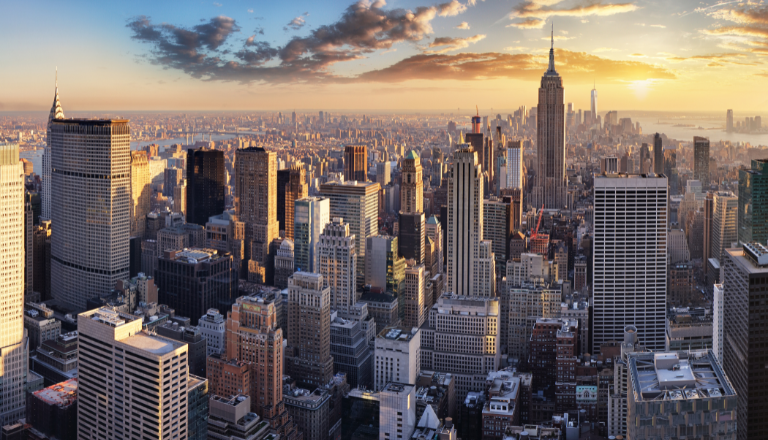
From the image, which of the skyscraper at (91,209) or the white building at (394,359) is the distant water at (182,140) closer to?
the skyscraper at (91,209)

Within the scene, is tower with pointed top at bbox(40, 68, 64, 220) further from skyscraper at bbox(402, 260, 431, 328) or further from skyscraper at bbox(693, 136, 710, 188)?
skyscraper at bbox(693, 136, 710, 188)

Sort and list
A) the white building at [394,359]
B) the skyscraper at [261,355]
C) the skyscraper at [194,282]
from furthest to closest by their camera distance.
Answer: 1. the skyscraper at [194,282]
2. the white building at [394,359]
3. the skyscraper at [261,355]

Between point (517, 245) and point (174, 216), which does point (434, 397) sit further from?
point (174, 216)

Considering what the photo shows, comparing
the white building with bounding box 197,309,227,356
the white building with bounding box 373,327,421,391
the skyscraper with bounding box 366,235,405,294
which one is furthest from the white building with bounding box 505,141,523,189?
the white building with bounding box 373,327,421,391

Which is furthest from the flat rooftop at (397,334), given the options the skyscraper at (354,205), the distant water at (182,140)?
the distant water at (182,140)

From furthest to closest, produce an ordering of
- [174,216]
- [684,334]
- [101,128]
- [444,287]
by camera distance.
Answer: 1. [174,216]
2. [444,287]
3. [101,128]
4. [684,334]

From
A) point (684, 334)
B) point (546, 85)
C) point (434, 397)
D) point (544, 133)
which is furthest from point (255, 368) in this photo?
point (544, 133)
